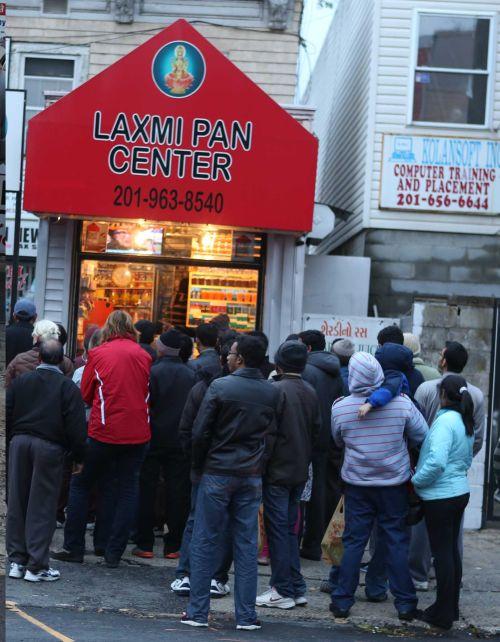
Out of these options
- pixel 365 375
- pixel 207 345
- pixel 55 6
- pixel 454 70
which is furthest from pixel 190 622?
pixel 55 6

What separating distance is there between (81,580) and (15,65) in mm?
10854

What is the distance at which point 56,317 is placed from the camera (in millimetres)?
14195

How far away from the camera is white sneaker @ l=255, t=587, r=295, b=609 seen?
819 centimetres

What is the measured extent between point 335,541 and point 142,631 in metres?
1.86

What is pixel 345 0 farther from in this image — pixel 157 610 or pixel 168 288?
pixel 157 610

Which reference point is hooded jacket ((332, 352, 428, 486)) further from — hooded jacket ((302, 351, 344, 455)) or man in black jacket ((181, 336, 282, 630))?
hooded jacket ((302, 351, 344, 455))

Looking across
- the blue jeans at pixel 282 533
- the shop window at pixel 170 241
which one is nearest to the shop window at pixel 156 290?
the shop window at pixel 170 241

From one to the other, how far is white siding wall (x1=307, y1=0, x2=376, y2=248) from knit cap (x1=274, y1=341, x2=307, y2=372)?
8276 millimetres

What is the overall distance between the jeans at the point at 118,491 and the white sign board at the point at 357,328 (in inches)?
206

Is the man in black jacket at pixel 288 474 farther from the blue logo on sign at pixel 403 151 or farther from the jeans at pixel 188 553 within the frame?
the blue logo on sign at pixel 403 151

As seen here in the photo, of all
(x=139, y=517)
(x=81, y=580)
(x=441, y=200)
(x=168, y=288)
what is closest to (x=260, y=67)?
(x=441, y=200)

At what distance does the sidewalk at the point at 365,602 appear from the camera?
8039mm

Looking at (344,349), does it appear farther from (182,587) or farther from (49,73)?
(49,73)

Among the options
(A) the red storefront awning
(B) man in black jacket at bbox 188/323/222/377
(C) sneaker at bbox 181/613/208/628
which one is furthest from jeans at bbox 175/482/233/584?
(A) the red storefront awning
